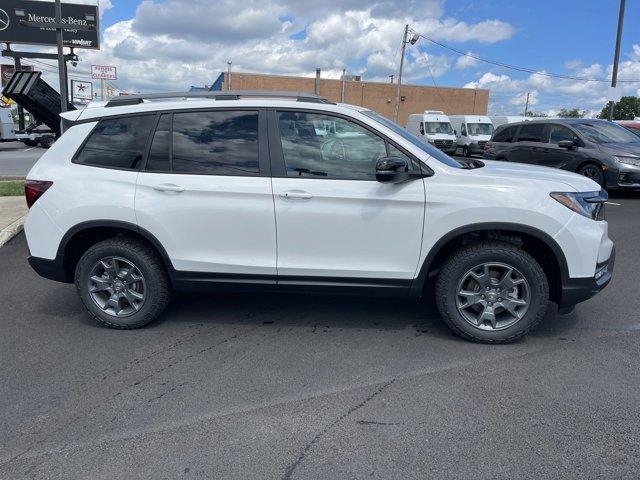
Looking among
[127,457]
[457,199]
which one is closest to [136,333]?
[127,457]

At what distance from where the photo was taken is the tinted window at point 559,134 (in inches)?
482

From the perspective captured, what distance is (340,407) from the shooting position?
11.2ft

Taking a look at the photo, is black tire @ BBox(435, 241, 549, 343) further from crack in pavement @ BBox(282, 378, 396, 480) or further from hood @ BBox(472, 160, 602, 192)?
crack in pavement @ BBox(282, 378, 396, 480)

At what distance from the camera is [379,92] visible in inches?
2244

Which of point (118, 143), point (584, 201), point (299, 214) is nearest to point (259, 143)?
point (299, 214)

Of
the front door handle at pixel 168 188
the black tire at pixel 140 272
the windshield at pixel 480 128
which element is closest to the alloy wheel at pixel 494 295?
the front door handle at pixel 168 188

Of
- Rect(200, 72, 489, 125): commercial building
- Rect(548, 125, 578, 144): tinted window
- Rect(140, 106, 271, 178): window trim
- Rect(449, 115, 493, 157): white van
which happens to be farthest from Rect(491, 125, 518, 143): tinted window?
Rect(200, 72, 489, 125): commercial building

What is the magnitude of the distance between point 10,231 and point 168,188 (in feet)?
15.2

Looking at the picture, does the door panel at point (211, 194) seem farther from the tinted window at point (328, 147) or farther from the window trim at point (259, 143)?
the tinted window at point (328, 147)

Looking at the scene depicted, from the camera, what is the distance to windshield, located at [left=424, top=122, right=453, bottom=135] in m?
30.8

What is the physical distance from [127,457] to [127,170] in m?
2.36

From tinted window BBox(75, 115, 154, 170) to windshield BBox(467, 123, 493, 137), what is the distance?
2818cm

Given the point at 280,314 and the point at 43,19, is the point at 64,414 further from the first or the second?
the point at 43,19

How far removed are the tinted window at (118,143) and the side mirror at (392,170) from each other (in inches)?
75.4
